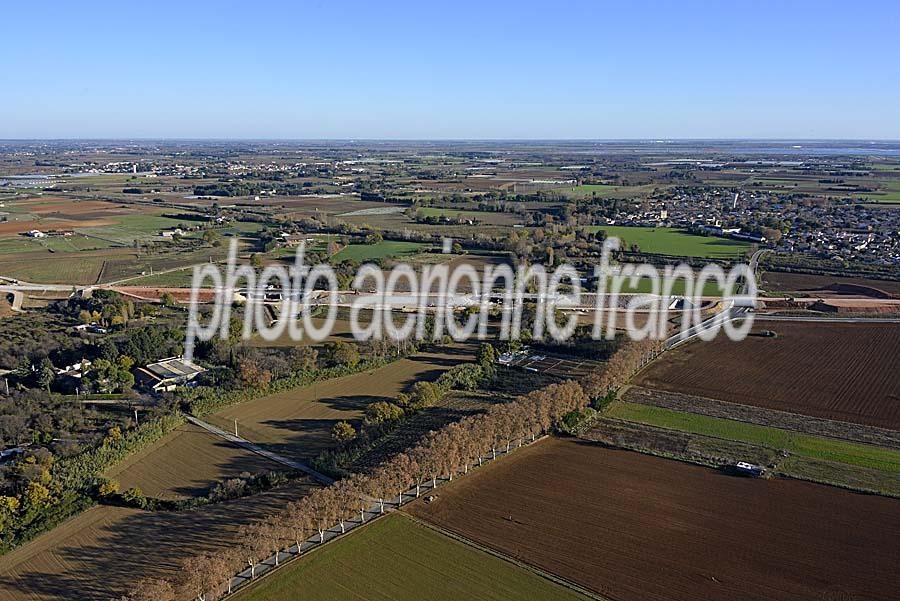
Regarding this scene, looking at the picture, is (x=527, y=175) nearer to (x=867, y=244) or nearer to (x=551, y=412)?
(x=867, y=244)

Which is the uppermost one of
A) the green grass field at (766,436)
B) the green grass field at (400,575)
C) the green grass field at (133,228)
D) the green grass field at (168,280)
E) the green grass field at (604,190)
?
the green grass field at (604,190)

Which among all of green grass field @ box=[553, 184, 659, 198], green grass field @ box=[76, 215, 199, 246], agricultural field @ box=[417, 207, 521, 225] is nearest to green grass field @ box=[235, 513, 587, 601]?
green grass field @ box=[76, 215, 199, 246]

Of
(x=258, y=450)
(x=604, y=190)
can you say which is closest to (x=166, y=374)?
(x=258, y=450)

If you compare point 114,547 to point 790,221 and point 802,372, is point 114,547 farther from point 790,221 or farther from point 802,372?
point 790,221

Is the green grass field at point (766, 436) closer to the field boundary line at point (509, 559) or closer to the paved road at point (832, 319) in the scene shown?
the field boundary line at point (509, 559)

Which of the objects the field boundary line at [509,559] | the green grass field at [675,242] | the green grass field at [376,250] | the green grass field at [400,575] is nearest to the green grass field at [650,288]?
the green grass field at [675,242]

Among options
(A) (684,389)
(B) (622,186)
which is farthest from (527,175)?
(A) (684,389)

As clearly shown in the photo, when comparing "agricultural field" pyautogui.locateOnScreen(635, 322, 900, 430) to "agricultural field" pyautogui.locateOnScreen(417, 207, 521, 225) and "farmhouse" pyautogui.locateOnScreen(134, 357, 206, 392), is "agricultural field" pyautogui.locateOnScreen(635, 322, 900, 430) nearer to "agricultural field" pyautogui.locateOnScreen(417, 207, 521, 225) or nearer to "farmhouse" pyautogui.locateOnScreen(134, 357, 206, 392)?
"farmhouse" pyautogui.locateOnScreen(134, 357, 206, 392)
